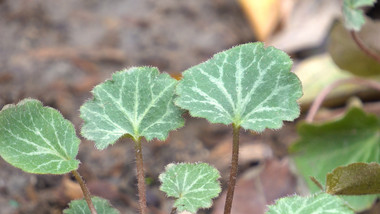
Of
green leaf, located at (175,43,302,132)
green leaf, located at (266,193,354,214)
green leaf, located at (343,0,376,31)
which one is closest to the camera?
green leaf, located at (266,193,354,214)

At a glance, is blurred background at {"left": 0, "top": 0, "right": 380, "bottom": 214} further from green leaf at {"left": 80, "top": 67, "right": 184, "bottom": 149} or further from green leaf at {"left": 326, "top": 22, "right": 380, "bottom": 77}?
green leaf at {"left": 80, "top": 67, "right": 184, "bottom": 149}

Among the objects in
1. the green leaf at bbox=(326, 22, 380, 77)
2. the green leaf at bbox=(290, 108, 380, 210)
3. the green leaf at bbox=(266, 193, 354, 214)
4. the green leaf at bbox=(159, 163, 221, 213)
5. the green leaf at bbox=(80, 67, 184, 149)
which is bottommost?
the green leaf at bbox=(266, 193, 354, 214)

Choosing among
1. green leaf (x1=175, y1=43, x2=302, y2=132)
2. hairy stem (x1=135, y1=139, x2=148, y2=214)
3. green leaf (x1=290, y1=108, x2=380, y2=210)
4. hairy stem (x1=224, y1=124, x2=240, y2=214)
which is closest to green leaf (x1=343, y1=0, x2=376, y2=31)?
green leaf (x1=290, y1=108, x2=380, y2=210)

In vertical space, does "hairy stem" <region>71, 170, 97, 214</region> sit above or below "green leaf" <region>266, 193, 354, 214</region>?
above

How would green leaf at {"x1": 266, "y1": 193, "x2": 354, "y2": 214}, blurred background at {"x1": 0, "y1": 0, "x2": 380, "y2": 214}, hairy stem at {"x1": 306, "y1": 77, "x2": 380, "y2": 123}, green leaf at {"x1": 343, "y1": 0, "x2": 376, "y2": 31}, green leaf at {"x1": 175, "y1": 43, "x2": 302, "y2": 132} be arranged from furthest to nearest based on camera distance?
Answer: hairy stem at {"x1": 306, "y1": 77, "x2": 380, "y2": 123}, blurred background at {"x1": 0, "y1": 0, "x2": 380, "y2": 214}, green leaf at {"x1": 343, "y1": 0, "x2": 376, "y2": 31}, green leaf at {"x1": 175, "y1": 43, "x2": 302, "y2": 132}, green leaf at {"x1": 266, "y1": 193, "x2": 354, "y2": 214}

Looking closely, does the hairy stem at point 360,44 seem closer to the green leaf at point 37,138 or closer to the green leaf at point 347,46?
the green leaf at point 347,46

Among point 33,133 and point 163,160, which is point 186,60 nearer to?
point 163,160

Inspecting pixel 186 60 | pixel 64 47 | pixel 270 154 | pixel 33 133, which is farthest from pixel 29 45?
pixel 33 133

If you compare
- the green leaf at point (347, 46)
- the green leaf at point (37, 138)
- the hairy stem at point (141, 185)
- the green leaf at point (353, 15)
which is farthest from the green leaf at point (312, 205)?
the green leaf at point (347, 46)
